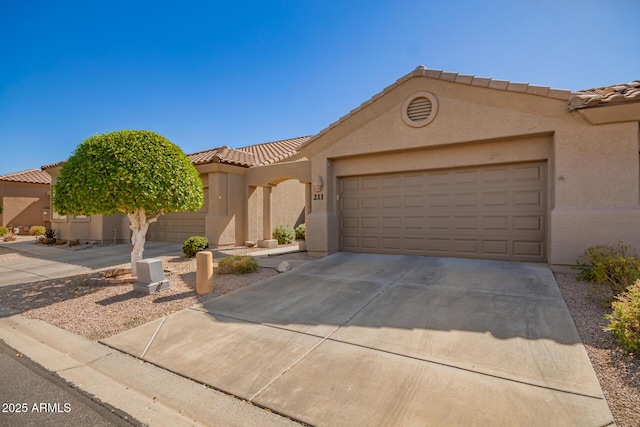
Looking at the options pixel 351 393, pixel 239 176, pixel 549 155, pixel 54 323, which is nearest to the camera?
pixel 351 393

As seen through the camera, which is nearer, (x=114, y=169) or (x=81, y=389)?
(x=81, y=389)

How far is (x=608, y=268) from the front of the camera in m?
5.71

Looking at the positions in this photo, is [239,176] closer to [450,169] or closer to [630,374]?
[450,169]

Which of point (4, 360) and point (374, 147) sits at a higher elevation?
point (374, 147)

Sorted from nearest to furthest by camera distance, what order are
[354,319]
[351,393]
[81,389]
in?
[351,393] < [81,389] < [354,319]

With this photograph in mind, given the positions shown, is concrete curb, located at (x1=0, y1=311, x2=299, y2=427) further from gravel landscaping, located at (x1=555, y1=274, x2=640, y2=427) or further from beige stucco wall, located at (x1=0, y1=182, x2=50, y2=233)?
beige stucco wall, located at (x1=0, y1=182, x2=50, y2=233)

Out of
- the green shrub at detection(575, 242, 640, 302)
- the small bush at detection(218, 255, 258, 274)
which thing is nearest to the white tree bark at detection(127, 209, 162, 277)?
the small bush at detection(218, 255, 258, 274)

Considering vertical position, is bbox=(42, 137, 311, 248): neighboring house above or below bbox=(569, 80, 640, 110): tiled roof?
below

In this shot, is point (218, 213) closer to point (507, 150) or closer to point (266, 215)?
point (266, 215)

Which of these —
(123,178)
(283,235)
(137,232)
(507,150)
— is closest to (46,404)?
(123,178)

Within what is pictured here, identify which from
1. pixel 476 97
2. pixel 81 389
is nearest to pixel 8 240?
pixel 81 389

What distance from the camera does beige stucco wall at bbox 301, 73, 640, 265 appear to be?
6.71 m

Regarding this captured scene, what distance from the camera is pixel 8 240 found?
18969 millimetres

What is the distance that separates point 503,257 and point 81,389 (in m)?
8.84
